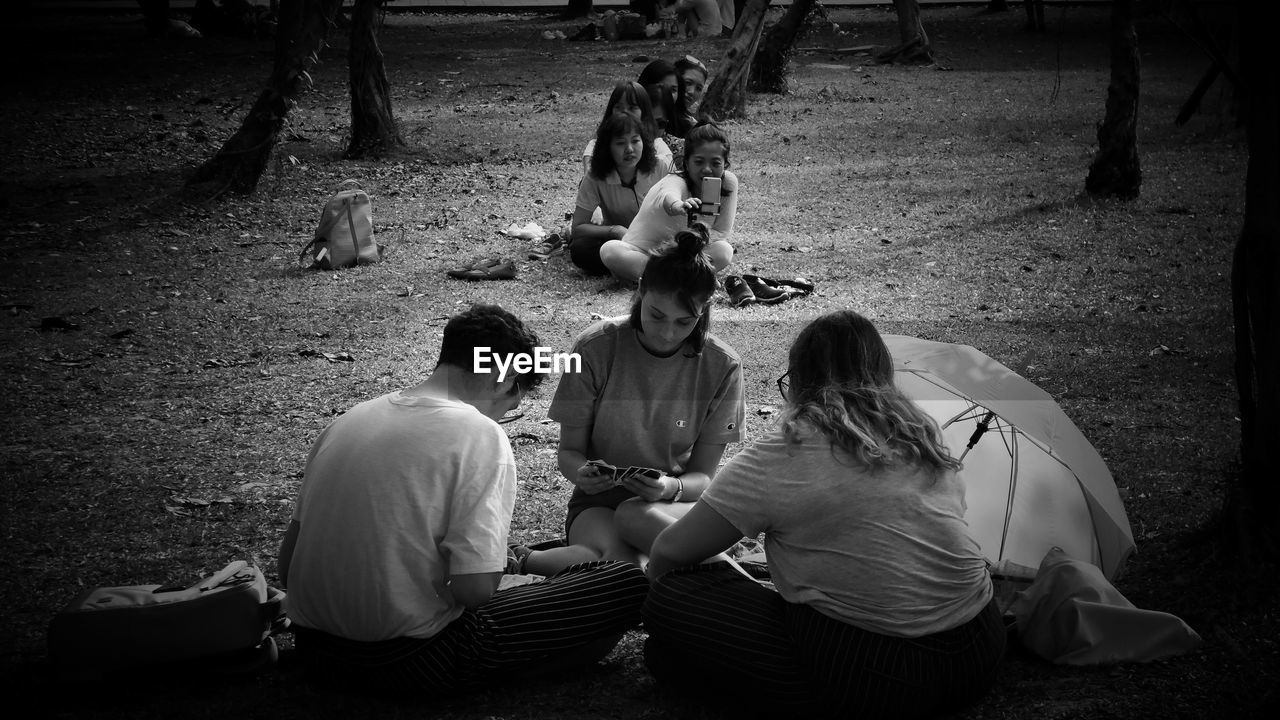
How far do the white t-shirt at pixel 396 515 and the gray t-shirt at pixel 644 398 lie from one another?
0.85m

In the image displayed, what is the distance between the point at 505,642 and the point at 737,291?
14.3 ft

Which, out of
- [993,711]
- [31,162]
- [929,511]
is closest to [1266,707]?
[993,711]

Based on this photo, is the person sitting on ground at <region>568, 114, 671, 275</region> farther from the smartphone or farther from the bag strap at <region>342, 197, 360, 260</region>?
the bag strap at <region>342, 197, 360, 260</region>

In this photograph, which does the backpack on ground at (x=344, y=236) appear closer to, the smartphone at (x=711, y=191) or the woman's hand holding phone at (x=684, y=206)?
the woman's hand holding phone at (x=684, y=206)

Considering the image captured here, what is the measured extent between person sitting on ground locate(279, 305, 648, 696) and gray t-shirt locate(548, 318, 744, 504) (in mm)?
632

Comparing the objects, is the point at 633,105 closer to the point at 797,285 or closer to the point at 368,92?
the point at 797,285

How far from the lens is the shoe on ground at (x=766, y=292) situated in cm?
700

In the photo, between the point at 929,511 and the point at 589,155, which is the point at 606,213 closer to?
the point at 589,155

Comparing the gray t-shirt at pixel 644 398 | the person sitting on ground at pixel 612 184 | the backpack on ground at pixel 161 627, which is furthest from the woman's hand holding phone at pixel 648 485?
the person sitting on ground at pixel 612 184

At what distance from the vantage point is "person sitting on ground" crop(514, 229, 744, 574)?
3.59m

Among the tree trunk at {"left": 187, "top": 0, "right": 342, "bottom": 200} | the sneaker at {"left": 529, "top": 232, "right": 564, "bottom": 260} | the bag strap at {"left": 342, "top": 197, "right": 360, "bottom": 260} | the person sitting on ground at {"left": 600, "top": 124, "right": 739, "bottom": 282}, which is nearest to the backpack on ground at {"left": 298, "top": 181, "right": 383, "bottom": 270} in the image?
the bag strap at {"left": 342, "top": 197, "right": 360, "bottom": 260}

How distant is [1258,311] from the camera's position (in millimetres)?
3465

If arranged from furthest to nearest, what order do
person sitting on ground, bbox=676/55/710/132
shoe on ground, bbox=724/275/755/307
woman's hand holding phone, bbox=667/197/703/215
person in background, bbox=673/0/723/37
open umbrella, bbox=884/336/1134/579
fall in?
person in background, bbox=673/0/723/37, person sitting on ground, bbox=676/55/710/132, shoe on ground, bbox=724/275/755/307, woman's hand holding phone, bbox=667/197/703/215, open umbrella, bbox=884/336/1134/579

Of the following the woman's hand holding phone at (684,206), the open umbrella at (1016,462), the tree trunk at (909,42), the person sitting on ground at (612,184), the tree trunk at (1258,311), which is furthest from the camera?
the tree trunk at (909,42)
